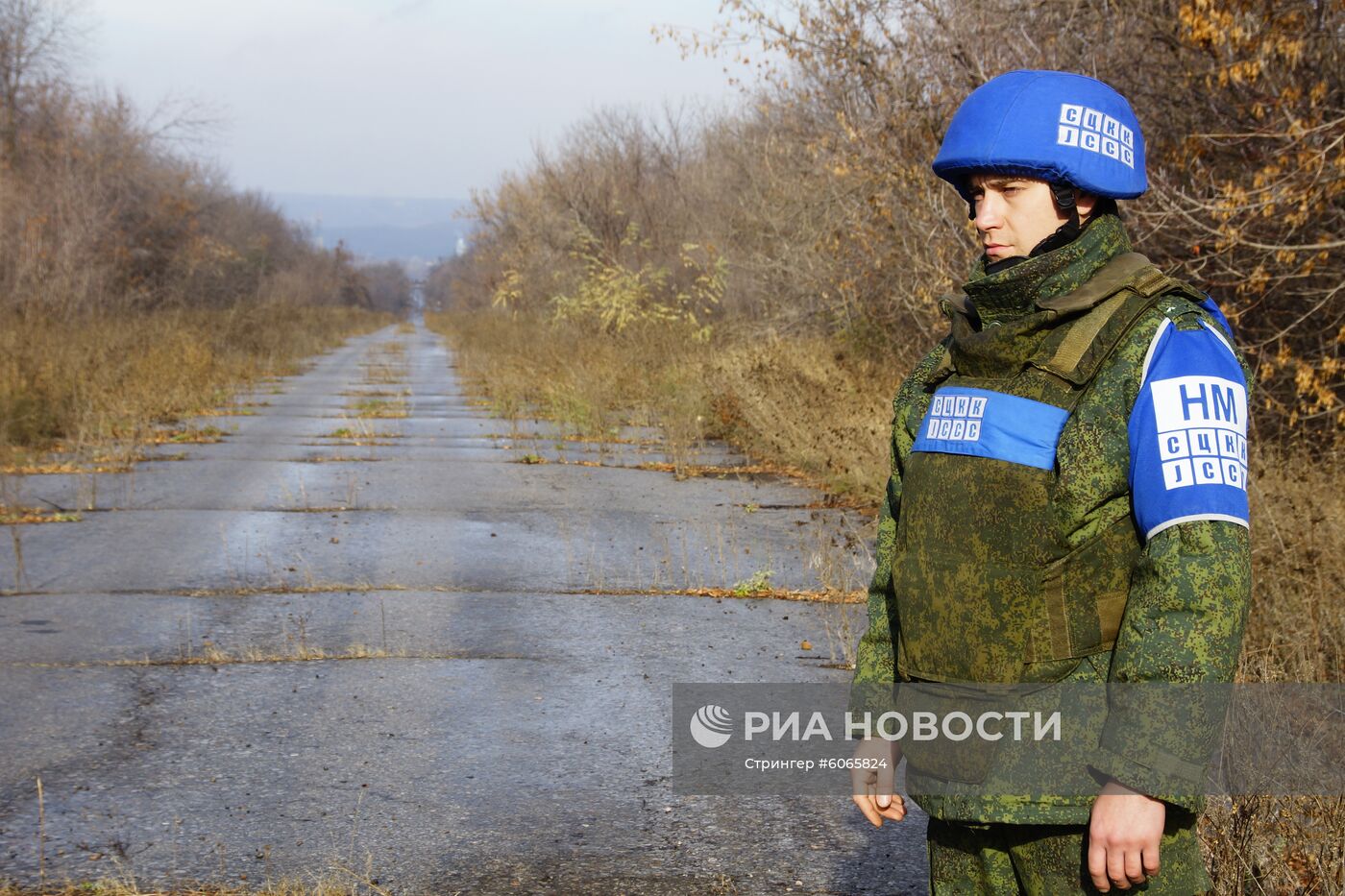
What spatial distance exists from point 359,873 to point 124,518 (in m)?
6.65

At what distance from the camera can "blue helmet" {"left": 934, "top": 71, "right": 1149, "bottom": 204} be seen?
79.1 inches

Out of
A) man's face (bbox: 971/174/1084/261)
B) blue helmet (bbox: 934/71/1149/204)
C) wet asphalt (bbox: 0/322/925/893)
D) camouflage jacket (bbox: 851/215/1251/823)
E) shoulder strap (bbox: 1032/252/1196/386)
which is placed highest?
blue helmet (bbox: 934/71/1149/204)

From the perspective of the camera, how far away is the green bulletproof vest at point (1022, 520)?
1924 millimetres

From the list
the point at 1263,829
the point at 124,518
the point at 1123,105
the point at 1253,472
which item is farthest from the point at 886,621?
the point at 124,518

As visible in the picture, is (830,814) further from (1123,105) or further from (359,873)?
(1123,105)

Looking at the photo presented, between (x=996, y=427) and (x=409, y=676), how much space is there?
4.18 meters

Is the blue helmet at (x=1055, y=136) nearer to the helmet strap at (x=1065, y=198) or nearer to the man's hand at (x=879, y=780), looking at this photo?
the helmet strap at (x=1065, y=198)

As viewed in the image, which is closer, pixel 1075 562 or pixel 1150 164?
pixel 1075 562

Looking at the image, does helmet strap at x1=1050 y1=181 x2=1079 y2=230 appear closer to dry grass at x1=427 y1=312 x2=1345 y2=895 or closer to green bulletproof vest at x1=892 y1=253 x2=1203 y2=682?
green bulletproof vest at x1=892 y1=253 x2=1203 y2=682

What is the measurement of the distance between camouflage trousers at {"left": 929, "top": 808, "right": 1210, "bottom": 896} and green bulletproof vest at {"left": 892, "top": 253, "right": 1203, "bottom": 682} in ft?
0.85

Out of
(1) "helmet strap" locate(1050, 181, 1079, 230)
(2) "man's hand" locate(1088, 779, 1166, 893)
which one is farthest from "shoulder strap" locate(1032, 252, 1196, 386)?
(2) "man's hand" locate(1088, 779, 1166, 893)

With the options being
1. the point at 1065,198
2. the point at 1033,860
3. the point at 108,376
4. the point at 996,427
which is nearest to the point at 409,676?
the point at 1033,860

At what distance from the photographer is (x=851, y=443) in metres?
11.1

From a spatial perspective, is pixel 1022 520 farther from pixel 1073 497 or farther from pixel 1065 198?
pixel 1065 198
